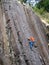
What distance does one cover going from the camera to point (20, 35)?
16.2m

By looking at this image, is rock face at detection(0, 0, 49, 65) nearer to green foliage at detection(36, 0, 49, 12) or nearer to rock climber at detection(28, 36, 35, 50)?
rock climber at detection(28, 36, 35, 50)

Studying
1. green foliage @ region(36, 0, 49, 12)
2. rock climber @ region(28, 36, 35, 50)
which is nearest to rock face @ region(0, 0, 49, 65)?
rock climber @ region(28, 36, 35, 50)

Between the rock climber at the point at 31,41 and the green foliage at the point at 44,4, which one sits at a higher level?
the rock climber at the point at 31,41

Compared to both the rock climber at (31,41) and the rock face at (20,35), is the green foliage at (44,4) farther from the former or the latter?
the rock climber at (31,41)

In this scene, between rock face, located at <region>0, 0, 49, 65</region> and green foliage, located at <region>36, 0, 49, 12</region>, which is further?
green foliage, located at <region>36, 0, 49, 12</region>

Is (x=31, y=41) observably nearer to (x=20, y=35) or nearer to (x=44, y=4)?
(x=20, y=35)

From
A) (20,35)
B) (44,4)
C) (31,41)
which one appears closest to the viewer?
(20,35)

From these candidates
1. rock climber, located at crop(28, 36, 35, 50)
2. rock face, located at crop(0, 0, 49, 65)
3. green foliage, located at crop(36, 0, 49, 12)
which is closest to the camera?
rock face, located at crop(0, 0, 49, 65)

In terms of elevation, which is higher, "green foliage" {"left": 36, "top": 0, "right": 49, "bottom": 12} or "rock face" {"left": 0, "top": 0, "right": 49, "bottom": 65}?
"rock face" {"left": 0, "top": 0, "right": 49, "bottom": 65}

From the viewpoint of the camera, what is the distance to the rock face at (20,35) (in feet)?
49.3

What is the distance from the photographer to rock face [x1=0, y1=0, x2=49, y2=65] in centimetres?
1502

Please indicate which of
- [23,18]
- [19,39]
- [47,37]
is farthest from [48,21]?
[19,39]

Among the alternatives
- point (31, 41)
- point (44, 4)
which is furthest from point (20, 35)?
point (44, 4)

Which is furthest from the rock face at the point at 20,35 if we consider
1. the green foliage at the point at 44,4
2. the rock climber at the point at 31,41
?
the green foliage at the point at 44,4
